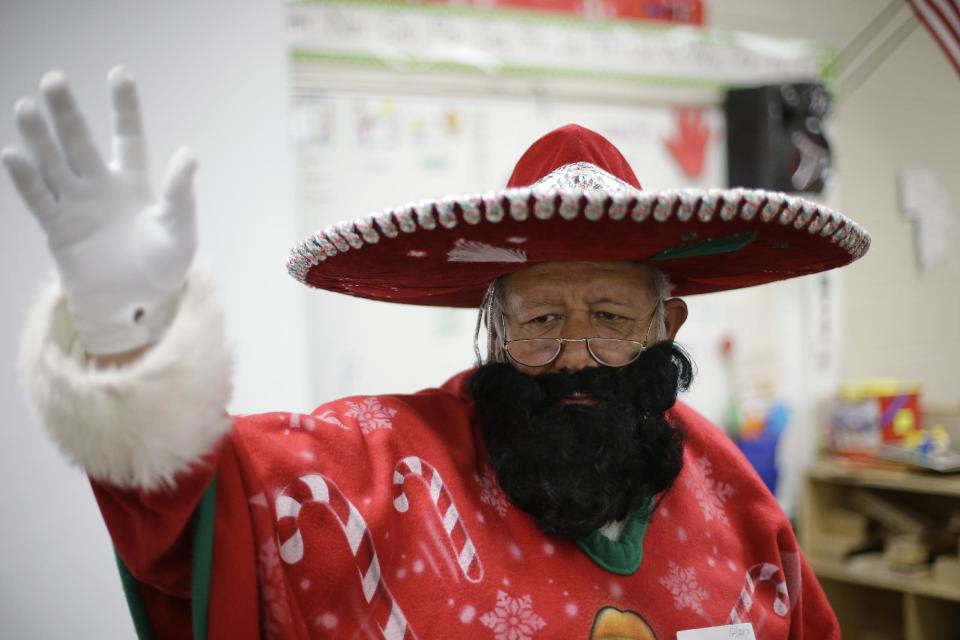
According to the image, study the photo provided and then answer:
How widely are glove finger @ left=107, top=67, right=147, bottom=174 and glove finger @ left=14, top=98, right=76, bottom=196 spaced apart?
48 millimetres

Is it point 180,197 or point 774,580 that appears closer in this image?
point 180,197

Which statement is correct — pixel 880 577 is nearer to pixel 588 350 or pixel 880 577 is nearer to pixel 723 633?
pixel 723 633

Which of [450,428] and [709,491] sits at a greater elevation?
[450,428]

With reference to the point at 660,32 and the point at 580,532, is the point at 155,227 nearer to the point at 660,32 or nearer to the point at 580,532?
the point at 580,532

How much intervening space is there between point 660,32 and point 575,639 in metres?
2.44

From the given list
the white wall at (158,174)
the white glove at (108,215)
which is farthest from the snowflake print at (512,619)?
the white wall at (158,174)

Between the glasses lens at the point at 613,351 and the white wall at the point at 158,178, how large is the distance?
110 cm

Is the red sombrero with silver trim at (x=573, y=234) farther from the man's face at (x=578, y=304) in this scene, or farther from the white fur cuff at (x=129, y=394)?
the white fur cuff at (x=129, y=394)

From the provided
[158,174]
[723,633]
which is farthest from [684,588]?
[158,174]

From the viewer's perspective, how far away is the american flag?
315cm

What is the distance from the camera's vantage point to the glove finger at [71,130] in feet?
2.13

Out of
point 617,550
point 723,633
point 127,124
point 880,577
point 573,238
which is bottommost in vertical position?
point 880,577

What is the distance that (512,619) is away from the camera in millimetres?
999

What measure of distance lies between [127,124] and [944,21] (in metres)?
3.58
